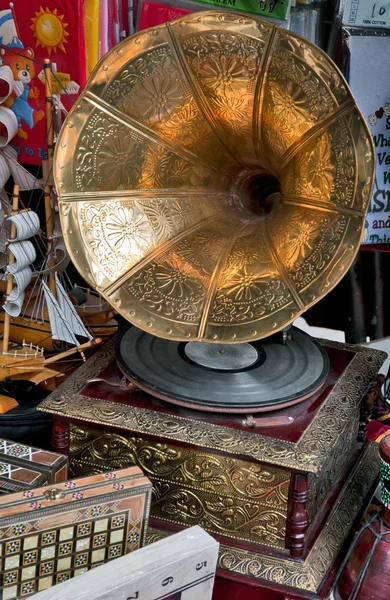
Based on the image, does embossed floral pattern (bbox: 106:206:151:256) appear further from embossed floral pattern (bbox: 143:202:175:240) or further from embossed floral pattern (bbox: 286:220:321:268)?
embossed floral pattern (bbox: 286:220:321:268)

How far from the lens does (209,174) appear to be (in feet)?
6.81

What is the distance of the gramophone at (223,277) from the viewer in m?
1.73

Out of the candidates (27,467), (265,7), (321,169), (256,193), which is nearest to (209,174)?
(256,193)

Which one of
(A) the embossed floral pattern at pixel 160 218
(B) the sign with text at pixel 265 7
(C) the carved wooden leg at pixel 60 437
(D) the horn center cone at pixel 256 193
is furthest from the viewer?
(B) the sign with text at pixel 265 7

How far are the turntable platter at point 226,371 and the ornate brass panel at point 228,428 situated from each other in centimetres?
5

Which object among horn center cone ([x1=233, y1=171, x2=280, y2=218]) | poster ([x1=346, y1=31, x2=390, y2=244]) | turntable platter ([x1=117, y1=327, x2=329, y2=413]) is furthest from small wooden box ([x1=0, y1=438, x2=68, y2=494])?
poster ([x1=346, y1=31, x2=390, y2=244])

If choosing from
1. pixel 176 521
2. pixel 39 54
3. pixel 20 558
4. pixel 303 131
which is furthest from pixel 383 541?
pixel 39 54

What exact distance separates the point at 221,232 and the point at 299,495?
A: 0.68 m

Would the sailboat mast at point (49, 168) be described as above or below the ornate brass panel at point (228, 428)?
above

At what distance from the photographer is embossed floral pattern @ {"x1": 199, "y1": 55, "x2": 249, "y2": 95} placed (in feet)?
6.03

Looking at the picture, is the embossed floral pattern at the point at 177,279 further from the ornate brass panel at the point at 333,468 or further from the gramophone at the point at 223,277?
the ornate brass panel at the point at 333,468

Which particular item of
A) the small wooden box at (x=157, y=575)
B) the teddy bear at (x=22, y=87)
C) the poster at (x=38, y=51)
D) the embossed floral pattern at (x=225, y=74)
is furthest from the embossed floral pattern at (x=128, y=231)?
the small wooden box at (x=157, y=575)

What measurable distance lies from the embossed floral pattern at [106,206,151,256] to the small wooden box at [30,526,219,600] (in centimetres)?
71

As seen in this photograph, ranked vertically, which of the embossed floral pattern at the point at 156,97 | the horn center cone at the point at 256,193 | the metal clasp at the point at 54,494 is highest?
the embossed floral pattern at the point at 156,97
